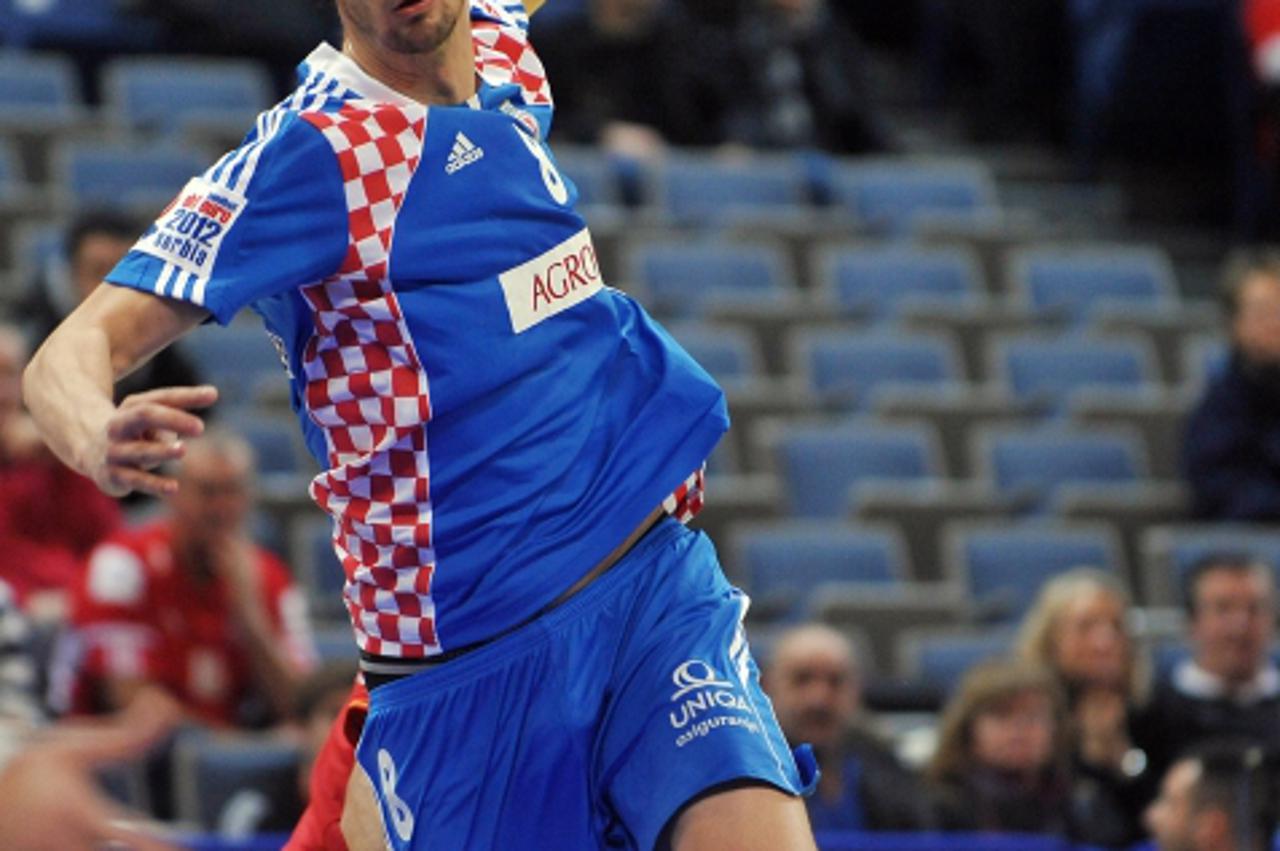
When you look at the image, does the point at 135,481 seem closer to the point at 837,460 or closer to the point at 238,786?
the point at 238,786

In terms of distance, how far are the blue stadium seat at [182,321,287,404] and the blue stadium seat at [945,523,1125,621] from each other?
2.54m

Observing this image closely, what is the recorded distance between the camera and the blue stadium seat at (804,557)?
816 centimetres

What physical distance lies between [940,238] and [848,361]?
1554 mm

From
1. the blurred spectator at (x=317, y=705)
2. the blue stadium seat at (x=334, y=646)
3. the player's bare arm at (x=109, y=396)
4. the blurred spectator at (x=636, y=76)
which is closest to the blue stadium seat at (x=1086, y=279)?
the blurred spectator at (x=636, y=76)

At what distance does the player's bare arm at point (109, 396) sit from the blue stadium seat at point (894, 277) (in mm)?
7147

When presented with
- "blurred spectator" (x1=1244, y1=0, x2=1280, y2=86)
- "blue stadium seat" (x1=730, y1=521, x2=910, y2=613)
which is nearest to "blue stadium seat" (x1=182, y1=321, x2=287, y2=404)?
"blue stadium seat" (x1=730, y1=521, x2=910, y2=613)

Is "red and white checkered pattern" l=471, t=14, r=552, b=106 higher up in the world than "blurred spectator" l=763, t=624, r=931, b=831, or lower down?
higher up

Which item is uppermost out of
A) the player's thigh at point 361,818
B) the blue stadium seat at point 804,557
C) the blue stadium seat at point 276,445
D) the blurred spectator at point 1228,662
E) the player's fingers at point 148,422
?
the player's fingers at point 148,422

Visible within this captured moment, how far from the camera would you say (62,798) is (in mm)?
1814

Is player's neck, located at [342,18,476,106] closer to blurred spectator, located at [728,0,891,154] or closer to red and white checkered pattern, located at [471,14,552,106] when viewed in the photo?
red and white checkered pattern, located at [471,14,552,106]

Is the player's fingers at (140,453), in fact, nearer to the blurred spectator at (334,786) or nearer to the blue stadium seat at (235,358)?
the blurred spectator at (334,786)

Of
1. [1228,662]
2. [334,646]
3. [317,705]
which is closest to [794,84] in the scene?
[1228,662]

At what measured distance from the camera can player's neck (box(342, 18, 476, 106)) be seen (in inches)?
145

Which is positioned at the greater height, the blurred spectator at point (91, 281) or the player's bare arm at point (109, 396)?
the player's bare arm at point (109, 396)
